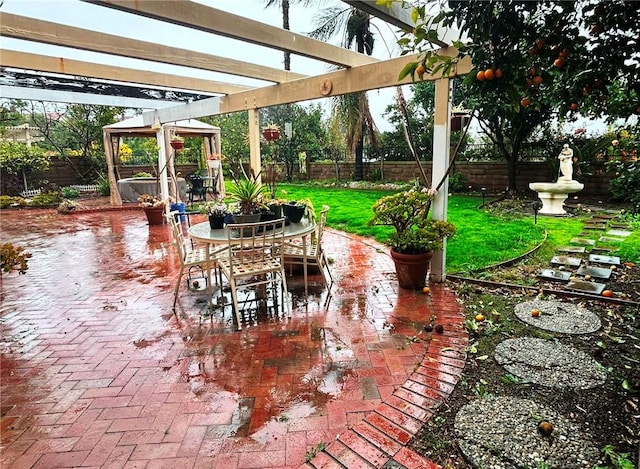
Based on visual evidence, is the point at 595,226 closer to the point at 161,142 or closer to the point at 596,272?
the point at 596,272

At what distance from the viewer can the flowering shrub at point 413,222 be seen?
3703mm

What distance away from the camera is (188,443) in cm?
190

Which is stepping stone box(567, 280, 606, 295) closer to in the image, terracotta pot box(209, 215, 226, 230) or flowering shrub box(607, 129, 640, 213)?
flowering shrub box(607, 129, 640, 213)

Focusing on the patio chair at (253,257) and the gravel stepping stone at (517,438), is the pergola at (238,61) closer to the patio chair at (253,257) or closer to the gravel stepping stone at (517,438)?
the patio chair at (253,257)

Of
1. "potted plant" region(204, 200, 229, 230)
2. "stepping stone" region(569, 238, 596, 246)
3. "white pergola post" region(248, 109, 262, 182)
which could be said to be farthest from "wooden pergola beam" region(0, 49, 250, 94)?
"stepping stone" region(569, 238, 596, 246)

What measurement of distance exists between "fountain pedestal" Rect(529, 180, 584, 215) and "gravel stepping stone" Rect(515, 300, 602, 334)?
17.1ft

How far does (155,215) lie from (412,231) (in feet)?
18.1

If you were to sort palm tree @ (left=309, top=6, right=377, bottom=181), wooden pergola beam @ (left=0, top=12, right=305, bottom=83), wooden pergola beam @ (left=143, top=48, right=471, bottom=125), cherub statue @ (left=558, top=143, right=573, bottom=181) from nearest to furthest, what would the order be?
1. wooden pergola beam @ (left=0, top=12, right=305, bottom=83)
2. wooden pergola beam @ (left=143, top=48, right=471, bottom=125)
3. cherub statue @ (left=558, top=143, right=573, bottom=181)
4. palm tree @ (left=309, top=6, right=377, bottom=181)

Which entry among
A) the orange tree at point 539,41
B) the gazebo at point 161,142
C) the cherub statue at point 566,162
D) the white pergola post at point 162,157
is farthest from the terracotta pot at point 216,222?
the cherub statue at point 566,162

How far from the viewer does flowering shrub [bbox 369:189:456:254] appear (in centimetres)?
370

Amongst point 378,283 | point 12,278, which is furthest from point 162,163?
point 378,283

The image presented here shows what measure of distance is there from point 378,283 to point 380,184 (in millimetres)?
8478

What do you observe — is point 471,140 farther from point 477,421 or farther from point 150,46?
point 477,421

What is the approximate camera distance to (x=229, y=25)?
10.5 ft
